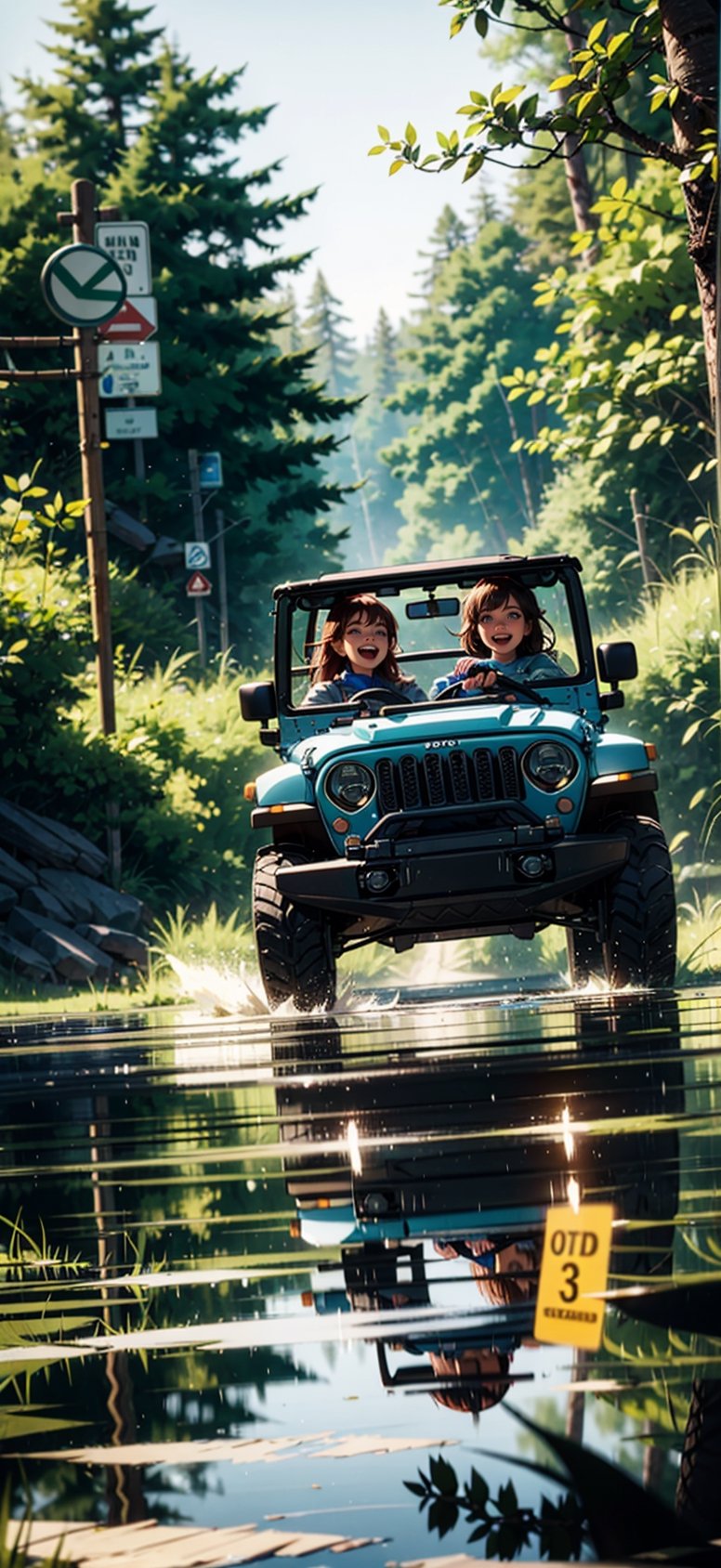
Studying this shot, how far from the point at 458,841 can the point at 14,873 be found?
10.5m

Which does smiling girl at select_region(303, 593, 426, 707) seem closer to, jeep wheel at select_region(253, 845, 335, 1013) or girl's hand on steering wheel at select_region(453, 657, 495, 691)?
girl's hand on steering wheel at select_region(453, 657, 495, 691)

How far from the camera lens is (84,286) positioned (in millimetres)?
21797

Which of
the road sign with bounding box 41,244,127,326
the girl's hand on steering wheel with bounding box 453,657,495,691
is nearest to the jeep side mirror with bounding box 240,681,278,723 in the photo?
the girl's hand on steering wheel with bounding box 453,657,495,691

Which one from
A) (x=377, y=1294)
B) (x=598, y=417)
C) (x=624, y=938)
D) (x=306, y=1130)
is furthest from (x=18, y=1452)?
(x=598, y=417)

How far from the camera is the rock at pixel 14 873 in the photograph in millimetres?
19094

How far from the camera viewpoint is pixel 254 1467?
77.2 inches

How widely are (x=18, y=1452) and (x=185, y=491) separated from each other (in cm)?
3753

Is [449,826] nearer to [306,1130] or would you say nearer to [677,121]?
[677,121]

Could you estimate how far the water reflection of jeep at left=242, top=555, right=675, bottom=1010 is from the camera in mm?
9062

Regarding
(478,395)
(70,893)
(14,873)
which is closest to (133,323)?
(70,893)

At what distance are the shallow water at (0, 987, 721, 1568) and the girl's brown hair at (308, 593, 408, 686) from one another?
485 cm

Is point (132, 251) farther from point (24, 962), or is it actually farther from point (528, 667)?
point (528, 667)

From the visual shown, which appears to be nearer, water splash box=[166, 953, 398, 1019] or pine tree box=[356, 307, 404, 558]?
water splash box=[166, 953, 398, 1019]

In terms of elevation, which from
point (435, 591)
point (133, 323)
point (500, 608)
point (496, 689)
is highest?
point (133, 323)
